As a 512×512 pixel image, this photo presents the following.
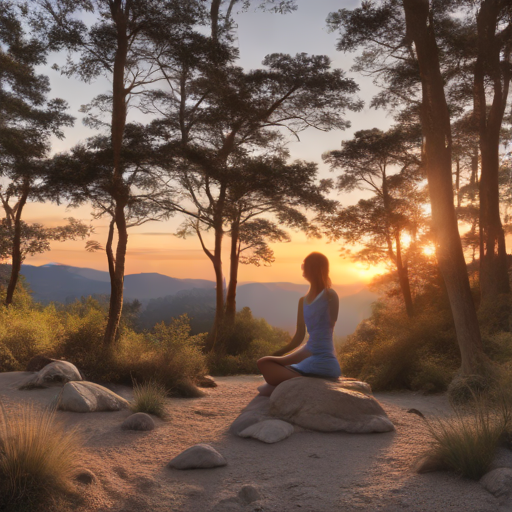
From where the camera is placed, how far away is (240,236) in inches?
845

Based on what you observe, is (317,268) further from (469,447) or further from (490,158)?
(490,158)

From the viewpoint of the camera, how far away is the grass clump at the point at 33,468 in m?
3.00

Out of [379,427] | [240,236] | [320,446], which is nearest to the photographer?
[320,446]

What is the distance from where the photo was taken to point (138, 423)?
5.25 metres

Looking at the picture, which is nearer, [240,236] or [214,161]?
[214,161]

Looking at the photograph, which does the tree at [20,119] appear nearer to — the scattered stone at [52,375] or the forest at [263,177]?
the forest at [263,177]

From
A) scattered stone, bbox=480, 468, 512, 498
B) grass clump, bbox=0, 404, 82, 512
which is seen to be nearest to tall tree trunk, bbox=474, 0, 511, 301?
scattered stone, bbox=480, 468, 512, 498

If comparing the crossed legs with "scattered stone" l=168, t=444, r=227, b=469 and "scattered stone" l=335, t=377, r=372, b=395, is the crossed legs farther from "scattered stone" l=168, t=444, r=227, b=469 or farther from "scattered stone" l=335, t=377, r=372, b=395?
"scattered stone" l=168, t=444, r=227, b=469

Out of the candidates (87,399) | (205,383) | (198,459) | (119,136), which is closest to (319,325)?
(198,459)

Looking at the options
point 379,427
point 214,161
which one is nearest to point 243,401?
point 379,427

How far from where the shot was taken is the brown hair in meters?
5.25

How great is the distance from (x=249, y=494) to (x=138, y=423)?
228 centimetres

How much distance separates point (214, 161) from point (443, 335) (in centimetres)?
760

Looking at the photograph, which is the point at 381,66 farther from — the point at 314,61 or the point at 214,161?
the point at 214,161
